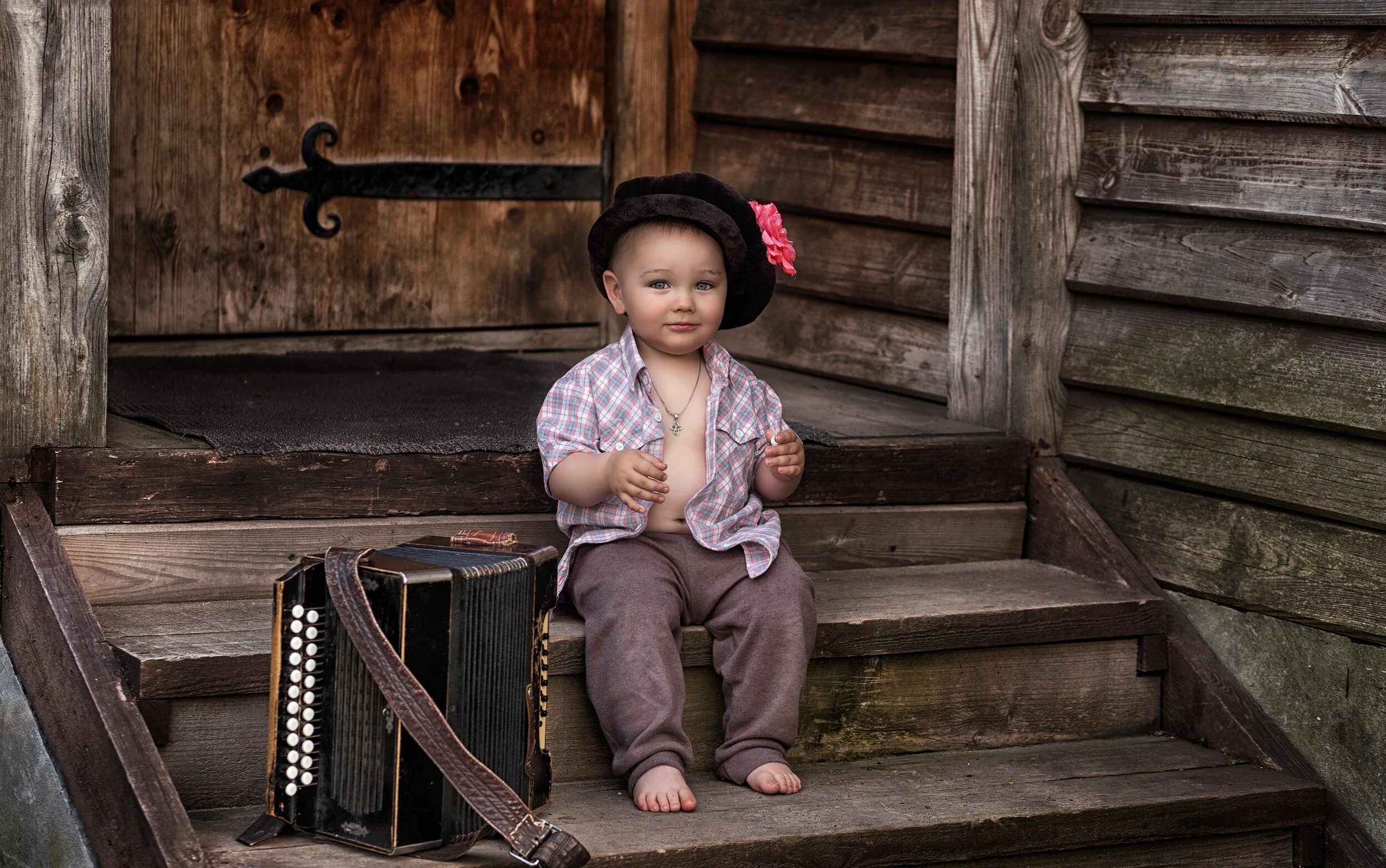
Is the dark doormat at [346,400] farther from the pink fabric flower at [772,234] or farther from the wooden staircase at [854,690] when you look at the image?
the pink fabric flower at [772,234]

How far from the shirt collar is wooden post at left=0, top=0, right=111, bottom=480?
95cm

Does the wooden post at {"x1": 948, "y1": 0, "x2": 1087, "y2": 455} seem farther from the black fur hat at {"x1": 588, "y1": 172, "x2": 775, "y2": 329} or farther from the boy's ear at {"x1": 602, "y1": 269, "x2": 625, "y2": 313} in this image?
the boy's ear at {"x1": 602, "y1": 269, "x2": 625, "y2": 313}

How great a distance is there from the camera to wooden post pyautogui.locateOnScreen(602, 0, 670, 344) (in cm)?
474

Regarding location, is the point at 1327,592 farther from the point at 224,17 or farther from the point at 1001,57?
the point at 224,17

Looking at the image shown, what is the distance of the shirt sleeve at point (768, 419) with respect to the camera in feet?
10.1

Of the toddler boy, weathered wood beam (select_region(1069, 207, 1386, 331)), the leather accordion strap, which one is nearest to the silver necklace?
the toddler boy

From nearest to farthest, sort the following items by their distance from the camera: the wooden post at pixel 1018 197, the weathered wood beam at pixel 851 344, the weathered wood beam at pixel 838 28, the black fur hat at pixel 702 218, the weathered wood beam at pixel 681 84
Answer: the black fur hat at pixel 702 218 → the wooden post at pixel 1018 197 → the weathered wood beam at pixel 838 28 → the weathered wood beam at pixel 851 344 → the weathered wood beam at pixel 681 84

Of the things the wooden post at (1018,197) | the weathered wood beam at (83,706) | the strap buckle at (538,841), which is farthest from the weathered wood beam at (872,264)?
the weathered wood beam at (83,706)

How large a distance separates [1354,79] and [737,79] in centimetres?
207

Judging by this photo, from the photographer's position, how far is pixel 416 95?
4.56 meters

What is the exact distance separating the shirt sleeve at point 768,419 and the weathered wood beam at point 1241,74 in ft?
3.54

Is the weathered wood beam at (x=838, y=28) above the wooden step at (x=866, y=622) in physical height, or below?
above

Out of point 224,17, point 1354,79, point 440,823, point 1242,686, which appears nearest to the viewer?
point 440,823

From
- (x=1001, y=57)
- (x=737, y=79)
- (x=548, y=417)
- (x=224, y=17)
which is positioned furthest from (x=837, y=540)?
(x=224, y=17)
